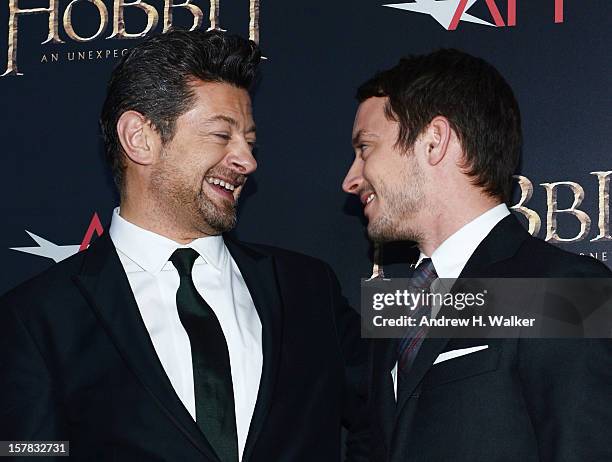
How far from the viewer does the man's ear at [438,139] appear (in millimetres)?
2248

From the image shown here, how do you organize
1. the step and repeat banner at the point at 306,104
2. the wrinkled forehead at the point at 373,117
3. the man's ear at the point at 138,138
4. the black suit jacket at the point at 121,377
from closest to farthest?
1. the black suit jacket at the point at 121,377
2. the wrinkled forehead at the point at 373,117
3. the man's ear at the point at 138,138
4. the step and repeat banner at the point at 306,104

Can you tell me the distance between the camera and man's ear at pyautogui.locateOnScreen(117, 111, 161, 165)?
2463 millimetres

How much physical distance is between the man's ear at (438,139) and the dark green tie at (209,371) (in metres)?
0.58

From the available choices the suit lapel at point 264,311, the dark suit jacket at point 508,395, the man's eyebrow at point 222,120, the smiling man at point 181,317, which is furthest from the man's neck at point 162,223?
the dark suit jacket at point 508,395

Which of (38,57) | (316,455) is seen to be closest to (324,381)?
(316,455)

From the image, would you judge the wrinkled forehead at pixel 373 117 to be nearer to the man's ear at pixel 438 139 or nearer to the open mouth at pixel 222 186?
the man's ear at pixel 438 139

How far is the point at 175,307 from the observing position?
7.57 feet

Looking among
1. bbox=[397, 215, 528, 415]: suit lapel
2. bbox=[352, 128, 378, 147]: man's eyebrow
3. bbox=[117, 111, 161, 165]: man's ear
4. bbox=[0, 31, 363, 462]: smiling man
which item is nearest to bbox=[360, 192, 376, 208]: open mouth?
bbox=[352, 128, 378, 147]: man's eyebrow

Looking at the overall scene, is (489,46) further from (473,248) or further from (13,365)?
(13,365)

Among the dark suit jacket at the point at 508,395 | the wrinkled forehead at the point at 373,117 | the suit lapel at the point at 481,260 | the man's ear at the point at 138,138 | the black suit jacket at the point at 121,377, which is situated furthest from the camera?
the man's ear at the point at 138,138

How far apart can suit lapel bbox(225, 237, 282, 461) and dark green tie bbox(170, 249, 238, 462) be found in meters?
0.05

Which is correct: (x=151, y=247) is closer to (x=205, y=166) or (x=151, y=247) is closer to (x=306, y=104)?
(x=205, y=166)

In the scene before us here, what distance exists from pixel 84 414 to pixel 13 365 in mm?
179

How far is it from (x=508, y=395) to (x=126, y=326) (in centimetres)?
80
